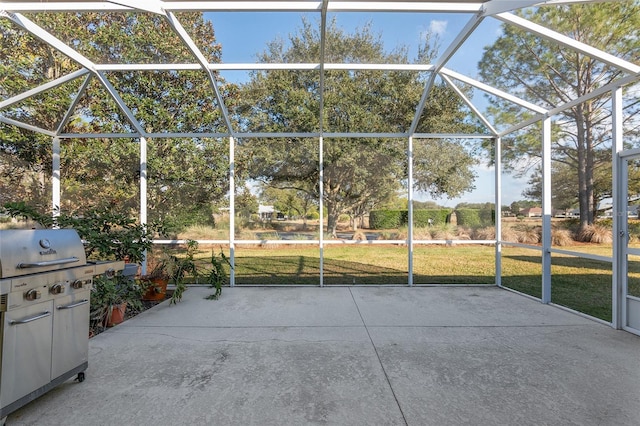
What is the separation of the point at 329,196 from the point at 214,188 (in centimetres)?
220

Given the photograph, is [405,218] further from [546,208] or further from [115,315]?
[115,315]

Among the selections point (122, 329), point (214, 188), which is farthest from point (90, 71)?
point (122, 329)

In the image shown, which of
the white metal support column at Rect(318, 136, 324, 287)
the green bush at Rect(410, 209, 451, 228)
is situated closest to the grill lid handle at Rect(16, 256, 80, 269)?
the white metal support column at Rect(318, 136, 324, 287)

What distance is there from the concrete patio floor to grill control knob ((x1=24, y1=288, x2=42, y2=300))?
0.77 metres

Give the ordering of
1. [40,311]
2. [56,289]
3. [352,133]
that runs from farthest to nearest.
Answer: [352,133] < [56,289] < [40,311]

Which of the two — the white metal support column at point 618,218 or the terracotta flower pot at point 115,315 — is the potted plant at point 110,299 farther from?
the white metal support column at point 618,218

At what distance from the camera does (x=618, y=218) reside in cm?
352

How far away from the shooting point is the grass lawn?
4.79 meters

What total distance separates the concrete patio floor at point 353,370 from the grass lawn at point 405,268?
0.89 m

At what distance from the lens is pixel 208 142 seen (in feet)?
18.7

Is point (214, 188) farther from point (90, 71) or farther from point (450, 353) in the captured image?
point (450, 353)

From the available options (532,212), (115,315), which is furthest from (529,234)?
(115,315)

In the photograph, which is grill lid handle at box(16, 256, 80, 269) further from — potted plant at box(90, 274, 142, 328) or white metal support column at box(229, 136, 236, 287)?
white metal support column at box(229, 136, 236, 287)

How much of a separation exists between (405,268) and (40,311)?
6.06 m
